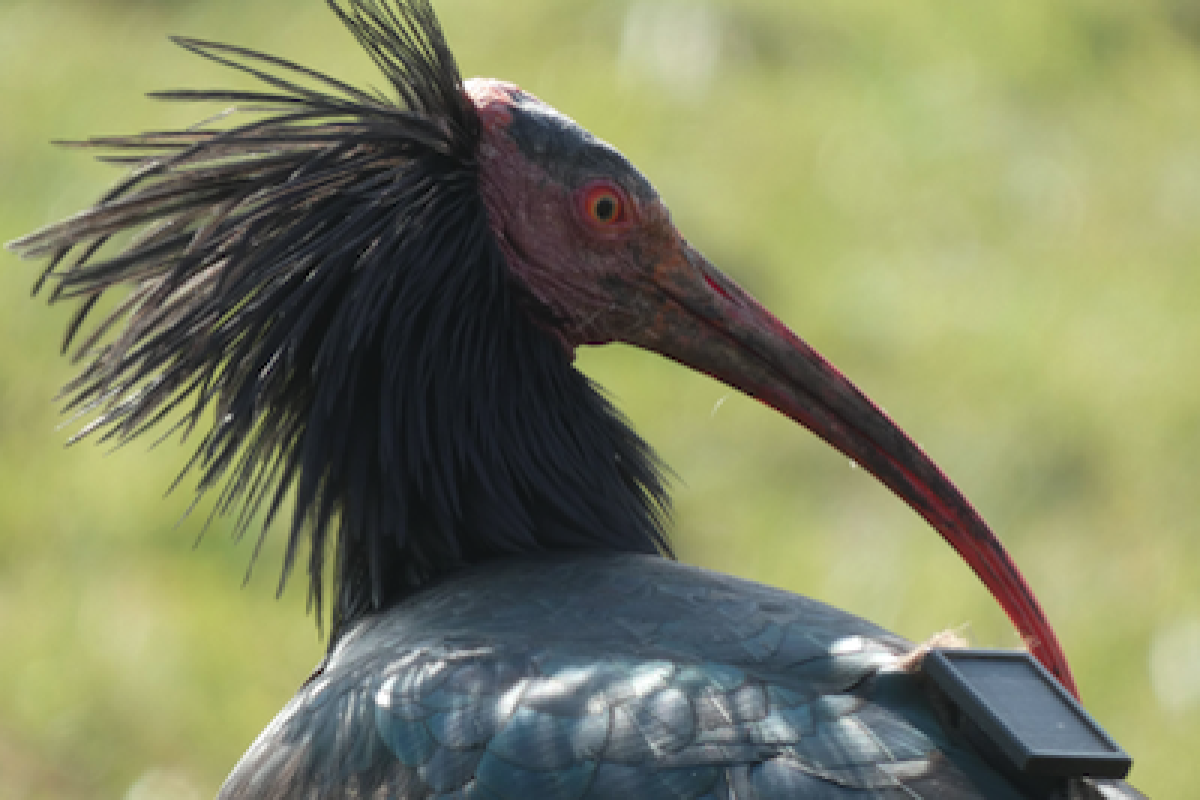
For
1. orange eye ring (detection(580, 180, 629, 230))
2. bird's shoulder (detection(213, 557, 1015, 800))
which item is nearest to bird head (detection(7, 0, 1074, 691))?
orange eye ring (detection(580, 180, 629, 230))

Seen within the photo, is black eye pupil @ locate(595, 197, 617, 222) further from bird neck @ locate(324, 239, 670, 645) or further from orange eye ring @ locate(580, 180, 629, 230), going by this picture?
bird neck @ locate(324, 239, 670, 645)

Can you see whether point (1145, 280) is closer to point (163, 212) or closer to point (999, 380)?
point (999, 380)

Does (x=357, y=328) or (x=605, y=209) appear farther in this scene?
(x=605, y=209)

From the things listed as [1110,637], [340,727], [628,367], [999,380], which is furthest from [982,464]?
[340,727]

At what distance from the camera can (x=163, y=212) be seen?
3445 mm

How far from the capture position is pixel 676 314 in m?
3.61

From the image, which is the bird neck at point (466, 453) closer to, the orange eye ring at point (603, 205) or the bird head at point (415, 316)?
the bird head at point (415, 316)

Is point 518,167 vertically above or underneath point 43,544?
above

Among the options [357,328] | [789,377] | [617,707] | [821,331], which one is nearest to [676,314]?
[789,377]

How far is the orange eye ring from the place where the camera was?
3502 mm

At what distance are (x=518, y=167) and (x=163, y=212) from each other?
78 cm

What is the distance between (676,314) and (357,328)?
76cm

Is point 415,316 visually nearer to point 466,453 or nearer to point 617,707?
point 466,453

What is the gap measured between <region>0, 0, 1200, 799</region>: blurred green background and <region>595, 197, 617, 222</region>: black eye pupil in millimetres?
1015
